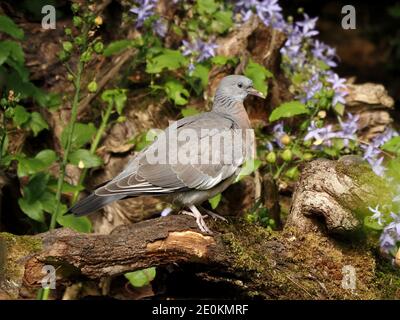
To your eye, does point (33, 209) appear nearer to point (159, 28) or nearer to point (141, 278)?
point (141, 278)

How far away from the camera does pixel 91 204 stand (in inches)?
151

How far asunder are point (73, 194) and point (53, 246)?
160 centimetres

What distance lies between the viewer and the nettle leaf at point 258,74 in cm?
492

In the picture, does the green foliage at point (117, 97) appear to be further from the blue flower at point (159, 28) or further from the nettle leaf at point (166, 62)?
the blue flower at point (159, 28)

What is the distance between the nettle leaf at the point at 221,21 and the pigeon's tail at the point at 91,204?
6.03 ft

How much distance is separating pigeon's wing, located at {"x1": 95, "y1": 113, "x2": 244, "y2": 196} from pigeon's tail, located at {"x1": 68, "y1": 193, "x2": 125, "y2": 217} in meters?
0.02

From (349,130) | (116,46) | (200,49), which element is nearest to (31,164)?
(116,46)

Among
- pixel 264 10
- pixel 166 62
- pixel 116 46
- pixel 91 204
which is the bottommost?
pixel 91 204

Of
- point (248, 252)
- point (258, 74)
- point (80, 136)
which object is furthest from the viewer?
point (258, 74)

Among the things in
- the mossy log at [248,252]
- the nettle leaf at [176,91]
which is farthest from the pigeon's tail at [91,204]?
the nettle leaf at [176,91]

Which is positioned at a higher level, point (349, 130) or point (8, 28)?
point (8, 28)

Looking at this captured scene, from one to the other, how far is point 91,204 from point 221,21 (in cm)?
194

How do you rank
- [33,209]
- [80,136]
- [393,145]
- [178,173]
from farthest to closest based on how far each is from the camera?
1. [80,136]
2. [33,209]
3. [393,145]
4. [178,173]

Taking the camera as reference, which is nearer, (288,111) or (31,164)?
(31,164)
